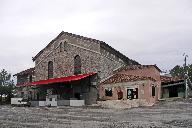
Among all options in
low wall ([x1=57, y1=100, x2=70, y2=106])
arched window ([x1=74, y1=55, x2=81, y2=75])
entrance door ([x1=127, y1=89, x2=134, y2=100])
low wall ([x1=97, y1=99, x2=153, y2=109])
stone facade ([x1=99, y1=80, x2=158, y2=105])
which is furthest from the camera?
arched window ([x1=74, y1=55, x2=81, y2=75])

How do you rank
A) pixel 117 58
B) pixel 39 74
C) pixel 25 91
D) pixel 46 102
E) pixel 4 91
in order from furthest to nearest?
1. pixel 4 91
2. pixel 25 91
3. pixel 39 74
4. pixel 117 58
5. pixel 46 102

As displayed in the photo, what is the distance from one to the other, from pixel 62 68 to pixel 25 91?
10.5 metres

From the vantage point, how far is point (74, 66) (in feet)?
137

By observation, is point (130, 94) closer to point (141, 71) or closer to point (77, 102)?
point (141, 71)

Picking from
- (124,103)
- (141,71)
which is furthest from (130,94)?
(141,71)

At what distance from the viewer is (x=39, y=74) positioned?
4625 cm

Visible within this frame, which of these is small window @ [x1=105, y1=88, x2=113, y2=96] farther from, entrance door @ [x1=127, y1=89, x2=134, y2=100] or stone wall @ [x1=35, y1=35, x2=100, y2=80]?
stone wall @ [x1=35, y1=35, x2=100, y2=80]

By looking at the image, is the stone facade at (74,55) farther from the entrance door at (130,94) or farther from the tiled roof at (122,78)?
the entrance door at (130,94)

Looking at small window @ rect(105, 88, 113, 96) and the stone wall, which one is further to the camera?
the stone wall

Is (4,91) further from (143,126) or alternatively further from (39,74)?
(143,126)

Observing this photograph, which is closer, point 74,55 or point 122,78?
point 122,78

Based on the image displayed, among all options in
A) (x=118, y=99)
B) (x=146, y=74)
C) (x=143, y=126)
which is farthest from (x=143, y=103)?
(x=143, y=126)

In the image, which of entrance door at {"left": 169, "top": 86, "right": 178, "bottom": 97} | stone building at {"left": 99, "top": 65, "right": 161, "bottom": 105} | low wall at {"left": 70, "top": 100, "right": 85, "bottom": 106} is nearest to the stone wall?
stone building at {"left": 99, "top": 65, "right": 161, "bottom": 105}

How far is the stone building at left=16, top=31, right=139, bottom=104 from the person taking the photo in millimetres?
39094
